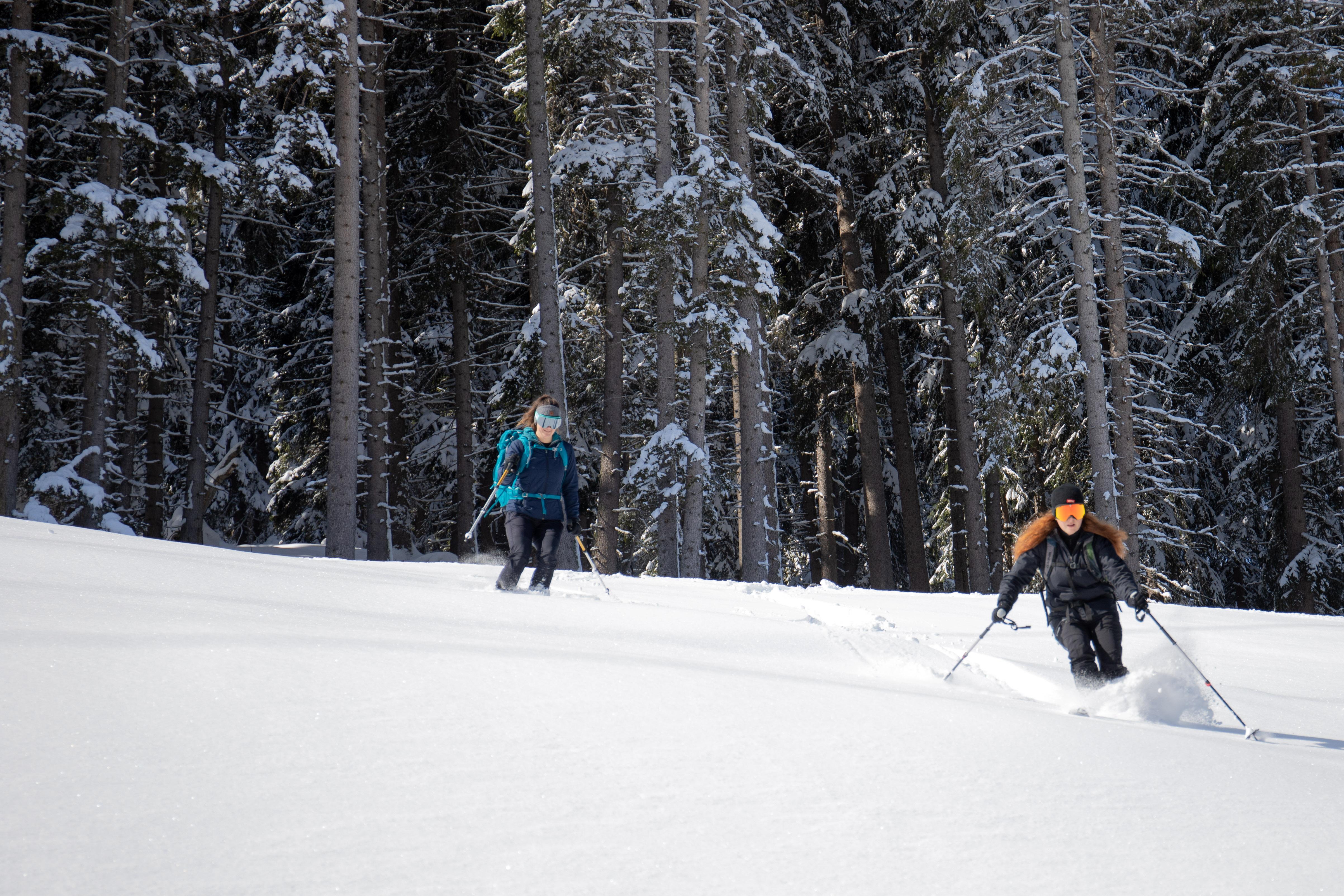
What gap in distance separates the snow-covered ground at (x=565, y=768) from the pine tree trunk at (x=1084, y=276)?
26.0 ft

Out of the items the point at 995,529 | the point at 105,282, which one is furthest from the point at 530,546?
the point at 995,529

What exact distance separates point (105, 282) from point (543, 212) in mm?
6696

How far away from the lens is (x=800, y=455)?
29.6 meters

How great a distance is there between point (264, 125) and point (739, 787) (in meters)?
20.7

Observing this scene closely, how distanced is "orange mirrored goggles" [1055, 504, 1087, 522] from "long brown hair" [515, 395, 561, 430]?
4.05 m

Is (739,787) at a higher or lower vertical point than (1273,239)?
lower

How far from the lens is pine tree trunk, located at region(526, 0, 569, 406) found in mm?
14016

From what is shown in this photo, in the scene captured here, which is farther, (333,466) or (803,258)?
(803,258)

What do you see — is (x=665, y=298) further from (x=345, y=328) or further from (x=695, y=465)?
(x=345, y=328)

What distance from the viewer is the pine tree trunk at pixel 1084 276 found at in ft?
43.6

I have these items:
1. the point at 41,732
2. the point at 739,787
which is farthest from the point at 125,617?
the point at 739,787

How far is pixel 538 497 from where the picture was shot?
8070 millimetres

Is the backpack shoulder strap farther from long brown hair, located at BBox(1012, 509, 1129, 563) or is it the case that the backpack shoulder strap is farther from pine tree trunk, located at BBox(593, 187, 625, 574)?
pine tree trunk, located at BBox(593, 187, 625, 574)

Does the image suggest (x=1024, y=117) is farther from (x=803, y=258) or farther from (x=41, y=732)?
(x=41, y=732)
